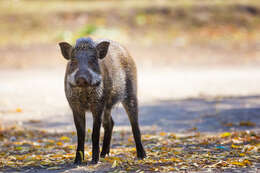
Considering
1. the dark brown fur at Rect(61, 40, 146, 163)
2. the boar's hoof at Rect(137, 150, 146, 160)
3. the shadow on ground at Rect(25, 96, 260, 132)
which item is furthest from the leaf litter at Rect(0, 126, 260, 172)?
the shadow on ground at Rect(25, 96, 260, 132)

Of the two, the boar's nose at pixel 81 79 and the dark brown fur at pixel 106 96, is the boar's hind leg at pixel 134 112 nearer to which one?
the dark brown fur at pixel 106 96

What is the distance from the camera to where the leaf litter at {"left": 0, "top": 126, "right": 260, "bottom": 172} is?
6016 millimetres

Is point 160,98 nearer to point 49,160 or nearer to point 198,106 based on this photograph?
point 198,106

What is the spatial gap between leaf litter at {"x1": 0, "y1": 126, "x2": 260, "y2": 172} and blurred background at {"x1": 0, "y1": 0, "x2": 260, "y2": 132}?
0.94 m

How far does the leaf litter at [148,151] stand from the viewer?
6016mm

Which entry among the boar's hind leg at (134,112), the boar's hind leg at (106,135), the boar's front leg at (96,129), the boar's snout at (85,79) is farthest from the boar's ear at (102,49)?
the boar's hind leg at (106,135)

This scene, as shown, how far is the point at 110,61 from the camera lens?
6.43 meters

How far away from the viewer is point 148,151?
7.20 m

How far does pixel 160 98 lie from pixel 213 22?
13.3 m

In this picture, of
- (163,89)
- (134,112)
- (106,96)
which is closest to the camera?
(106,96)

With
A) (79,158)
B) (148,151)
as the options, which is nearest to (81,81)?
(79,158)

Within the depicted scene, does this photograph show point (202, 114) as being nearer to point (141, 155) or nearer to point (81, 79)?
point (141, 155)

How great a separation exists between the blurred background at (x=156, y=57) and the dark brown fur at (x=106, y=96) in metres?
2.70

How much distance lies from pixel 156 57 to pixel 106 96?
48.3 ft
